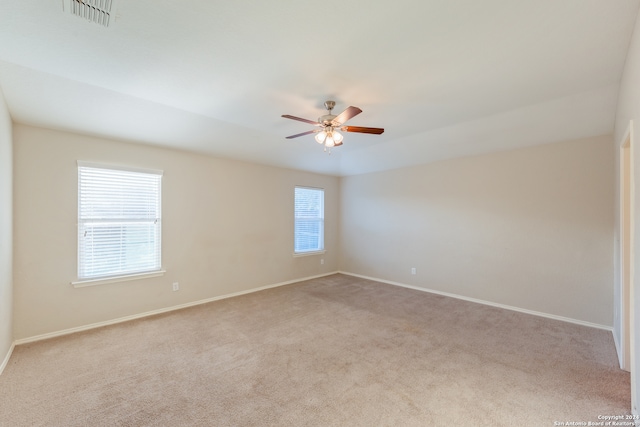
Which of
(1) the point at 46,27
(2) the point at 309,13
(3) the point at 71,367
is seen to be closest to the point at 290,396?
(3) the point at 71,367

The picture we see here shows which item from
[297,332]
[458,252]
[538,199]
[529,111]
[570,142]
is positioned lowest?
[297,332]

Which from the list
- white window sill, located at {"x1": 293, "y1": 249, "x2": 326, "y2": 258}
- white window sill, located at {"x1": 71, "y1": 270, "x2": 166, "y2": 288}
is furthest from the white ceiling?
white window sill, located at {"x1": 293, "y1": 249, "x2": 326, "y2": 258}

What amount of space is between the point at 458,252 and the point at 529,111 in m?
2.42

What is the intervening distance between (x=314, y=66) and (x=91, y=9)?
57.6 inches

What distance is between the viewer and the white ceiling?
66.1 inches

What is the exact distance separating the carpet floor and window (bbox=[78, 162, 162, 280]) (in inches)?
30.8

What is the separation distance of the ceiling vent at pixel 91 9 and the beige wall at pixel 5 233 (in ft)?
5.21

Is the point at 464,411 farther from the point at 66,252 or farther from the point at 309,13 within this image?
the point at 66,252

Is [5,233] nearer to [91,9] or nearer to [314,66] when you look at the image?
[91,9]

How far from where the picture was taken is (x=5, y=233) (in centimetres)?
260

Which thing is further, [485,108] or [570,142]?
[570,142]

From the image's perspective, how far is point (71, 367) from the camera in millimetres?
2506

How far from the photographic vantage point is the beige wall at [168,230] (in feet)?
10.0

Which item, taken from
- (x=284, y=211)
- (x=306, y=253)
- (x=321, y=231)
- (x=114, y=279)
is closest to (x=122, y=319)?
(x=114, y=279)
